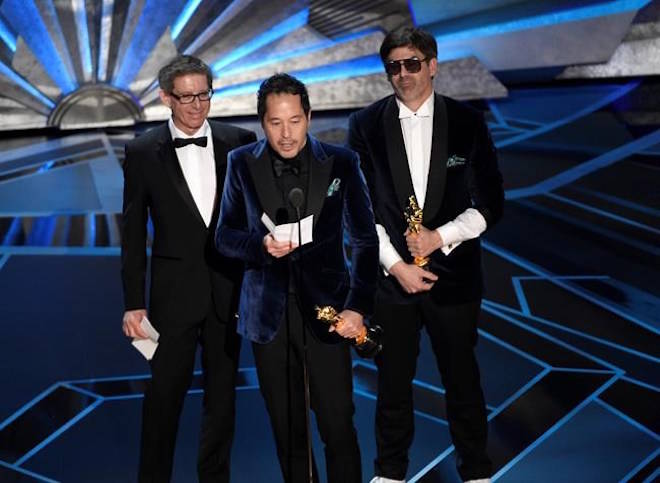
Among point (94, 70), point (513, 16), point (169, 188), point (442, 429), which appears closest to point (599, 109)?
point (513, 16)

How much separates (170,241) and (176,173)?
20 centimetres

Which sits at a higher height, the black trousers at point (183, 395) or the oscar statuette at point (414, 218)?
the oscar statuette at point (414, 218)

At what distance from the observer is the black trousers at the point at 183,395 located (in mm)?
2707

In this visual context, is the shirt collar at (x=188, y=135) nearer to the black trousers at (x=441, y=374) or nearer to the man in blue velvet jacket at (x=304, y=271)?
the man in blue velvet jacket at (x=304, y=271)

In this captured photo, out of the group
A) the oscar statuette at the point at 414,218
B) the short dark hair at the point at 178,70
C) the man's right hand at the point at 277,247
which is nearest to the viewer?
the man's right hand at the point at 277,247

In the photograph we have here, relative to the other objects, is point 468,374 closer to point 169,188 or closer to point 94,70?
point 169,188

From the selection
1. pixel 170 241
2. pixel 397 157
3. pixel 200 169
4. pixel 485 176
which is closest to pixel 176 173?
pixel 200 169

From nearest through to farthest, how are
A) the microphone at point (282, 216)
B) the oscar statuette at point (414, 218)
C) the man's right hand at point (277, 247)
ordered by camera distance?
1. the man's right hand at point (277, 247)
2. the microphone at point (282, 216)
3. the oscar statuette at point (414, 218)

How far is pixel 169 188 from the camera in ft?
8.73

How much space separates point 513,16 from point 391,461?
6.17m

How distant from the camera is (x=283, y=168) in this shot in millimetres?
2377

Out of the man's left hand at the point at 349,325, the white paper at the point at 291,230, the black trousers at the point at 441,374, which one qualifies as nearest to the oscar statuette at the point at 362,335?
the man's left hand at the point at 349,325

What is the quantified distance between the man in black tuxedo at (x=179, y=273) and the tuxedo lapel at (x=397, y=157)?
414 millimetres

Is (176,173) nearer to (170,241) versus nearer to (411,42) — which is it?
(170,241)
